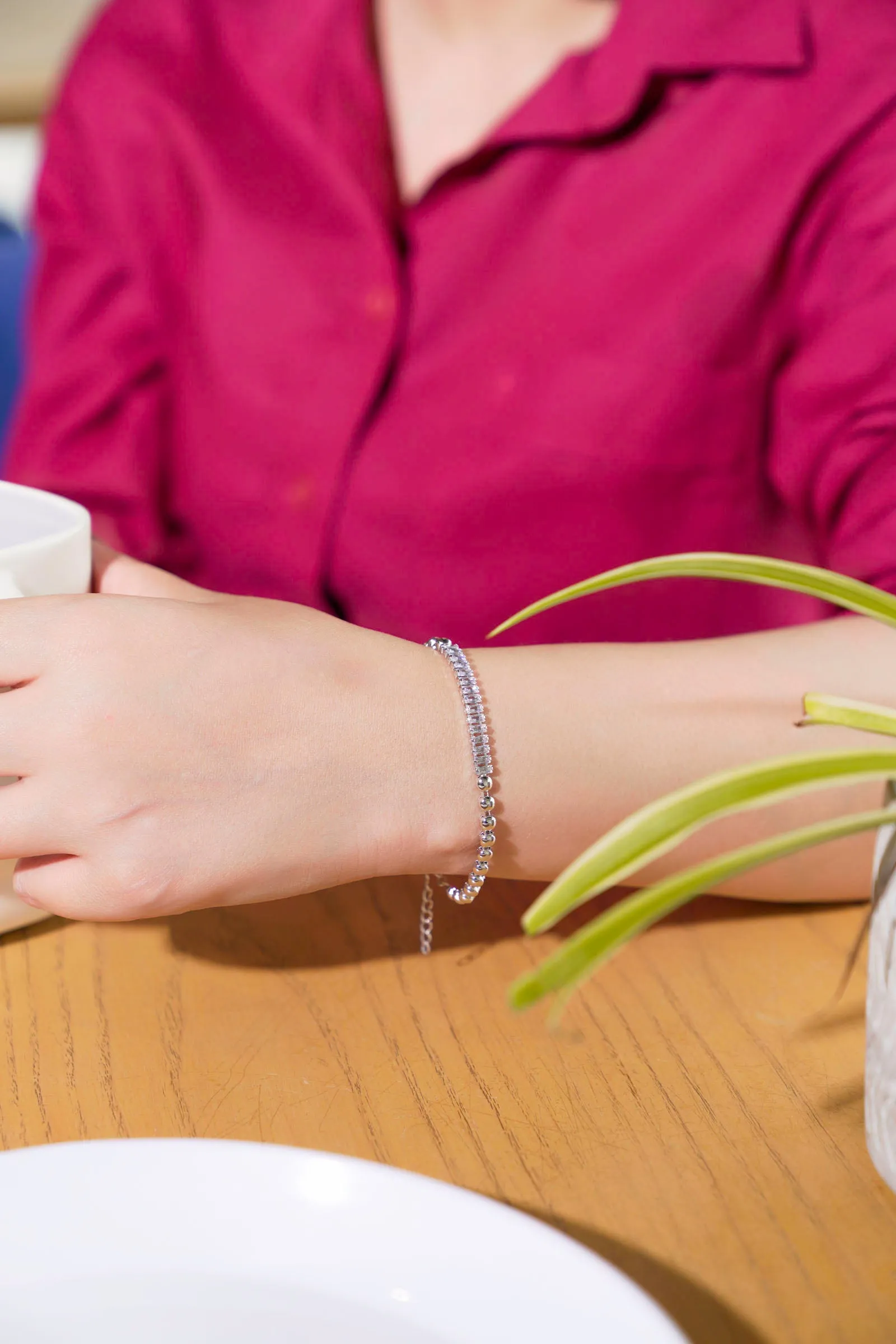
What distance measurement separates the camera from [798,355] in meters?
0.58

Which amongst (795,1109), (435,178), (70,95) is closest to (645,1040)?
(795,1109)

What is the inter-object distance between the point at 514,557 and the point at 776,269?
0.19 metres

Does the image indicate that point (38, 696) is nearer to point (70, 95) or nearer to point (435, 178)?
point (435, 178)

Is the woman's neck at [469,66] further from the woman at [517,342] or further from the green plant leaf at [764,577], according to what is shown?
the green plant leaf at [764,577]

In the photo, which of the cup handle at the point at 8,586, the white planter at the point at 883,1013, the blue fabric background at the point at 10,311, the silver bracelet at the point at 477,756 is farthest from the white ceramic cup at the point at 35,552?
the blue fabric background at the point at 10,311

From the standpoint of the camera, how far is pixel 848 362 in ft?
1.77

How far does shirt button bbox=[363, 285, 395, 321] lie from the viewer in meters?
0.63

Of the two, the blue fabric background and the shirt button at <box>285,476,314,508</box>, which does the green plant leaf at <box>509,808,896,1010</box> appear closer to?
the shirt button at <box>285,476,314,508</box>

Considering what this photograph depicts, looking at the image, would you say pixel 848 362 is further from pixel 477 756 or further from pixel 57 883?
pixel 57 883

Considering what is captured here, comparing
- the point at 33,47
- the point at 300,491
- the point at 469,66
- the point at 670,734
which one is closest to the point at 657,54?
the point at 469,66

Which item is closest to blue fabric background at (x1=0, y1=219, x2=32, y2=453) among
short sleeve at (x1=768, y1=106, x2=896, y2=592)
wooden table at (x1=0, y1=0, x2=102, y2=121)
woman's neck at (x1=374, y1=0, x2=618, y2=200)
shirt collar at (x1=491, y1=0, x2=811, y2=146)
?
wooden table at (x1=0, y1=0, x2=102, y2=121)

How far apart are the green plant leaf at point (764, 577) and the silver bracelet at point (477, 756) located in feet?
0.35

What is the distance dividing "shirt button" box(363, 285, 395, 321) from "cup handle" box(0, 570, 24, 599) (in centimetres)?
37

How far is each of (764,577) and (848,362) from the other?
0.35m
